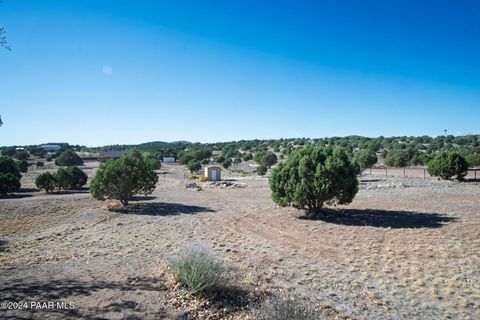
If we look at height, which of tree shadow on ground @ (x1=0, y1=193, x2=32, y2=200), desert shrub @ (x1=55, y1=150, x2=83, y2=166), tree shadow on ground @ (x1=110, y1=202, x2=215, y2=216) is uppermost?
desert shrub @ (x1=55, y1=150, x2=83, y2=166)

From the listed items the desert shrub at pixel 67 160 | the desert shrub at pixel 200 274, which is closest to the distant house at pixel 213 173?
the desert shrub at pixel 200 274

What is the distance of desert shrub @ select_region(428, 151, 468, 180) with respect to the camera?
33.7 metres

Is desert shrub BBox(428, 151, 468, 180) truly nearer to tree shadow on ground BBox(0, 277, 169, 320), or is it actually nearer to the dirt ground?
the dirt ground

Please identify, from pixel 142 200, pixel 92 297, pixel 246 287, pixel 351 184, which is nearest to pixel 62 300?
pixel 92 297

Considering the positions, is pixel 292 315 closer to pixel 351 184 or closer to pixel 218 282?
pixel 218 282

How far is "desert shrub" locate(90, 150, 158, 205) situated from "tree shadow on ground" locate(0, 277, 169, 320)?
53.0 feet

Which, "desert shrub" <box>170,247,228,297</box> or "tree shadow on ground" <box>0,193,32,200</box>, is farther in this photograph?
"tree shadow on ground" <box>0,193,32,200</box>

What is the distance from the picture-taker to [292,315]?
19.4 feet

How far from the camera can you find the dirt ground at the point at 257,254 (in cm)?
753

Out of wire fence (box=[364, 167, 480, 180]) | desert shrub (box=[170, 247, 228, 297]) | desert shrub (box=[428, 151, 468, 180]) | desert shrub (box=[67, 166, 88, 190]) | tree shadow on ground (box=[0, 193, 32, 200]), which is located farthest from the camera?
wire fence (box=[364, 167, 480, 180])

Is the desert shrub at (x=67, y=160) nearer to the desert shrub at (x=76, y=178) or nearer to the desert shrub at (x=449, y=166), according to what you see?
the desert shrub at (x=76, y=178)

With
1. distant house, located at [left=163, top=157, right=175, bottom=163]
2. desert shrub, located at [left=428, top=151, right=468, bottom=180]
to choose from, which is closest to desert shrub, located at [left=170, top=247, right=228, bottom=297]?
desert shrub, located at [left=428, top=151, right=468, bottom=180]

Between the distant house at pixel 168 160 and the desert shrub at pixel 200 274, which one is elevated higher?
the distant house at pixel 168 160

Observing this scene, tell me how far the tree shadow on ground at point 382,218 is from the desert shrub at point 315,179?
105 centimetres
